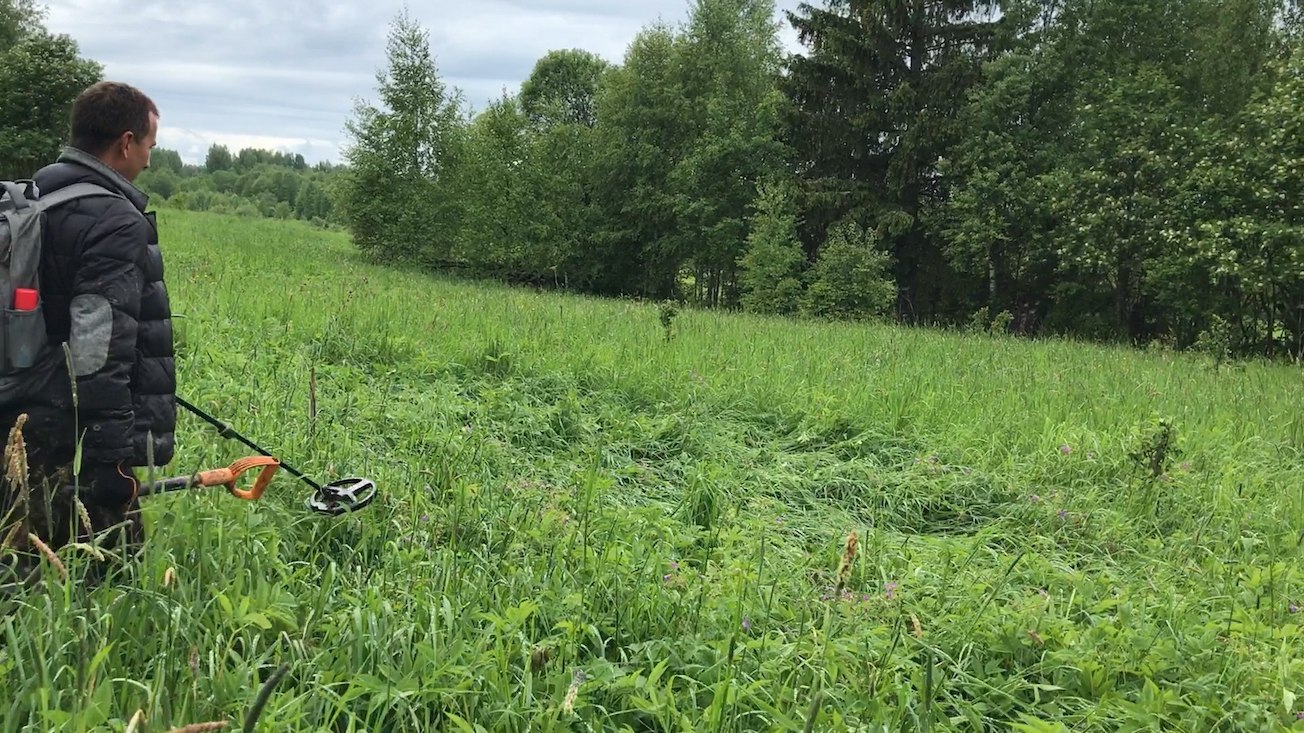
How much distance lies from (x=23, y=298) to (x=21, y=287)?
0.12 ft

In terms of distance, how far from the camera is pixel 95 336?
2.34 meters

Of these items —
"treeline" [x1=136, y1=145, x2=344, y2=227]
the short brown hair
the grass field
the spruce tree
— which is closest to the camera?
the grass field

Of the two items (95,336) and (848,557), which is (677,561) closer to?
(848,557)

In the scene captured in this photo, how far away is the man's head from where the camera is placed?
2.57m

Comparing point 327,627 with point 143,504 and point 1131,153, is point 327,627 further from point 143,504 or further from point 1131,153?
point 1131,153

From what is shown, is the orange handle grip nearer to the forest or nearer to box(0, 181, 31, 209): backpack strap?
box(0, 181, 31, 209): backpack strap

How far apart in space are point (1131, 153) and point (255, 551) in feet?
77.5

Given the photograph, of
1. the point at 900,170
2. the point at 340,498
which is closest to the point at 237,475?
the point at 340,498

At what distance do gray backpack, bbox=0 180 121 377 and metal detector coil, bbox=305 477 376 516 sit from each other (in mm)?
1004

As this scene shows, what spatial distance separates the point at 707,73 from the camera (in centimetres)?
2931

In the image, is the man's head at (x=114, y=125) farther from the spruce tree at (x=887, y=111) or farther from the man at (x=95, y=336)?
the spruce tree at (x=887, y=111)

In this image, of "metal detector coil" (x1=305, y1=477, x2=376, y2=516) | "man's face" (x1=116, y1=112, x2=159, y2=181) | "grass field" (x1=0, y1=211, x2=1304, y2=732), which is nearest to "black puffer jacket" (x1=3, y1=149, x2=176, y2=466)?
"man's face" (x1=116, y1=112, x2=159, y2=181)

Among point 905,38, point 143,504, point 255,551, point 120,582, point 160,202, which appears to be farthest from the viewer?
point 160,202

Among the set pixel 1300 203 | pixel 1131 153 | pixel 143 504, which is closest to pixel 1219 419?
pixel 143 504
